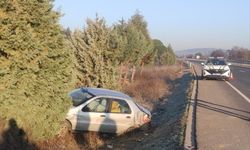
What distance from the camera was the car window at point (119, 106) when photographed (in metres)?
13.8

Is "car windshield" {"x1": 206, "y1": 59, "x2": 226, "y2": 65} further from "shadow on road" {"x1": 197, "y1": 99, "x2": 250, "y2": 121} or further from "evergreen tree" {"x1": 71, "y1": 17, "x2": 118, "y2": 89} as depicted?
"shadow on road" {"x1": 197, "y1": 99, "x2": 250, "y2": 121}

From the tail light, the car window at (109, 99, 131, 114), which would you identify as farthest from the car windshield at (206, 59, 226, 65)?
the car window at (109, 99, 131, 114)

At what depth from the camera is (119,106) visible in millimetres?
13969

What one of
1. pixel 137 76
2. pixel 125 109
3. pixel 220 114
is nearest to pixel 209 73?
pixel 137 76

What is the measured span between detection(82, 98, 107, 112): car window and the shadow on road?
14.0 feet

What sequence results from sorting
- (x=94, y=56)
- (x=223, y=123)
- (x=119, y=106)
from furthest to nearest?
(x=94, y=56) < (x=119, y=106) < (x=223, y=123)

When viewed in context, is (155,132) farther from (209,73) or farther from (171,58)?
(171,58)

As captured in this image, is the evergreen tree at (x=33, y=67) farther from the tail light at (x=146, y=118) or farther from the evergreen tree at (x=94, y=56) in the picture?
the evergreen tree at (x=94, y=56)

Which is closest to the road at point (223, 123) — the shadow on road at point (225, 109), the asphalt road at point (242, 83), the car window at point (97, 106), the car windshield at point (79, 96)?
the shadow on road at point (225, 109)

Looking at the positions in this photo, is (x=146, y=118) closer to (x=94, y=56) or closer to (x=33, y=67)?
(x=33, y=67)

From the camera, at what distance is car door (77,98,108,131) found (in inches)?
519

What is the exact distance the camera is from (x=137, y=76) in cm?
4069

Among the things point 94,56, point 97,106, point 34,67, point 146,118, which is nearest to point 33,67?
point 34,67

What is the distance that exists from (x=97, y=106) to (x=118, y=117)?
70 cm
